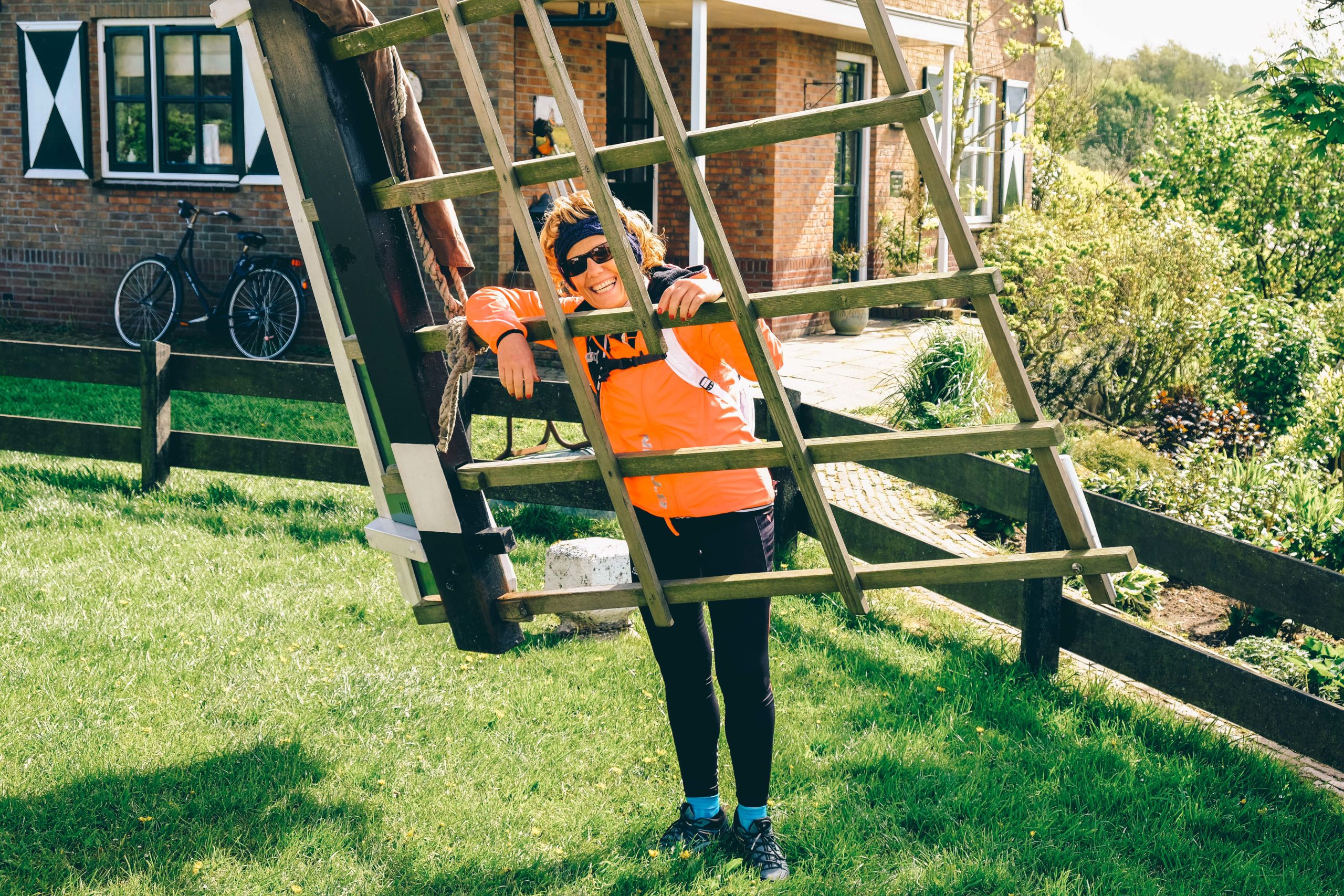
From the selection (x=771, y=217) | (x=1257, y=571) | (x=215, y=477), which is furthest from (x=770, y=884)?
(x=771, y=217)

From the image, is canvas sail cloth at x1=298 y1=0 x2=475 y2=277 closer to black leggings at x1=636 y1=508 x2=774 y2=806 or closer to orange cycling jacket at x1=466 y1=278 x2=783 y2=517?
orange cycling jacket at x1=466 y1=278 x2=783 y2=517

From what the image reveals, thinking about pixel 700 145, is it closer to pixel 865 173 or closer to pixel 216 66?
pixel 216 66

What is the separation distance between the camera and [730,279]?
2473 mm

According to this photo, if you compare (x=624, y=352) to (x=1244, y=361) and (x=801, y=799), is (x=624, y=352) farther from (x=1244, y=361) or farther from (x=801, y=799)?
(x=1244, y=361)

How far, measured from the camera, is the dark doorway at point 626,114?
1248 centimetres

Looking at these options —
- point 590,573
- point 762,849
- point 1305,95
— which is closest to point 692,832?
point 762,849

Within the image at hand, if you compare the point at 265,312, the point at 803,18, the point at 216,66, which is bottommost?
the point at 265,312

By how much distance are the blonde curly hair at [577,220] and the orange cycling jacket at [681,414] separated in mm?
100

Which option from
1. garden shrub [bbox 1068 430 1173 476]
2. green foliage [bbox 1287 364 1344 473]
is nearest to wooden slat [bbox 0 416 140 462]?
garden shrub [bbox 1068 430 1173 476]

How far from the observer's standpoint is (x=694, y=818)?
3336 millimetres

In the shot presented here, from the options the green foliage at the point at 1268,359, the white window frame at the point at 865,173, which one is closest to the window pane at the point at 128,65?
the white window frame at the point at 865,173

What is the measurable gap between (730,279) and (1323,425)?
21.4 feet

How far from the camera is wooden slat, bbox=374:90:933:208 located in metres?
2.30

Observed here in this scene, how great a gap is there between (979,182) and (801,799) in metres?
15.4
